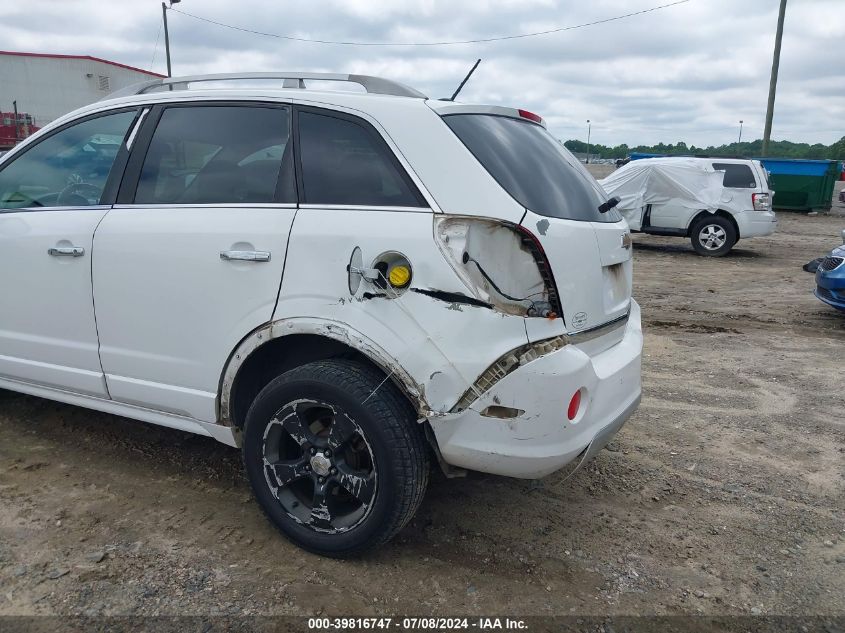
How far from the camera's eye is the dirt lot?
2.60 meters

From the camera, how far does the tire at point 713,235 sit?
12.8 metres

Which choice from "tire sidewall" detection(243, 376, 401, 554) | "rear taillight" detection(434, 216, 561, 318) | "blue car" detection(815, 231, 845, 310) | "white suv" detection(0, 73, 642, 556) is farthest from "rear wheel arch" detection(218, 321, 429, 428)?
"blue car" detection(815, 231, 845, 310)

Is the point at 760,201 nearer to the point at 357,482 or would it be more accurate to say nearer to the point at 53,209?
the point at 357,482

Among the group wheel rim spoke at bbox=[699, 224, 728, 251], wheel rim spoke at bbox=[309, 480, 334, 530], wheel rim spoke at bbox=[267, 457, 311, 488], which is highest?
wheel rim spoke at bbox=[699, 224, 728, 251]

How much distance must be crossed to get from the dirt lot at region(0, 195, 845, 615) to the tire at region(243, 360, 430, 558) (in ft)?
0.60

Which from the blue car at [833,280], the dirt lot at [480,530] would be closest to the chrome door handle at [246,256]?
the dirt lot at [480,530]

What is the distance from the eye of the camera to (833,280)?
7070 millimetres

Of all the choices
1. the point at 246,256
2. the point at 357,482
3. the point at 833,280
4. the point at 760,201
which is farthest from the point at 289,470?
the point at 760,201

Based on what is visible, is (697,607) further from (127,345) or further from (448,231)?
(127,345)

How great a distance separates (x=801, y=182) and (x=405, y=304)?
71.2ft

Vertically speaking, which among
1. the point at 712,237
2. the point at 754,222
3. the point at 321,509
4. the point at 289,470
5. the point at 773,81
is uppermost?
the point at 773,81

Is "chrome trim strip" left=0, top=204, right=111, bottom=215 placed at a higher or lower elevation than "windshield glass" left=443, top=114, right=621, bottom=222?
lower

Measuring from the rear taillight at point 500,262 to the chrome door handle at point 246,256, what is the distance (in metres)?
0.73

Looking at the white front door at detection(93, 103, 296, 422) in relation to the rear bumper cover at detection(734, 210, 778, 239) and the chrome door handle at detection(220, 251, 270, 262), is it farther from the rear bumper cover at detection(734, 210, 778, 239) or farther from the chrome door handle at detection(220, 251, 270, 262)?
the rear bumper cover at detection(734, 210, 778, 239)
